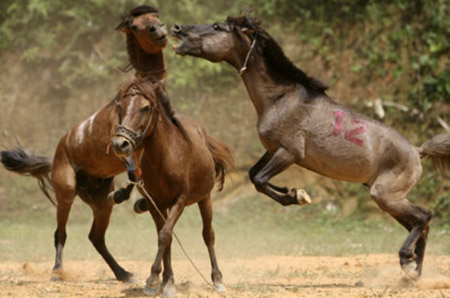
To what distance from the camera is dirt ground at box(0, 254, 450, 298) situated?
6574mm

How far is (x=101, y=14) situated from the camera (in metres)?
19.2

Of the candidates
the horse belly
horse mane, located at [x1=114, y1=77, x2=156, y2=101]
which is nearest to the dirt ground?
the horse belly

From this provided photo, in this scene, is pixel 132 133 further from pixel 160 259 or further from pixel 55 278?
pixel 55 278

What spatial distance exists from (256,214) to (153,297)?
9561 mm

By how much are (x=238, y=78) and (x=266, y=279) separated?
10.1 meters

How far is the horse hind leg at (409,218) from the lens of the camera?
7457mm

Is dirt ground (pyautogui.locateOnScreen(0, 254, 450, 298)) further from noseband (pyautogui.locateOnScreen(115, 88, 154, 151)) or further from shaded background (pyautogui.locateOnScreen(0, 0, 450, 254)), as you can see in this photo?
shaded background (pyautogui.locateOnScreen(0, 0, 450, 254))

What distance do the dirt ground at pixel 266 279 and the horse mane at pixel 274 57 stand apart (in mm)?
2200

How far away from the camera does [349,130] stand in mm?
7695

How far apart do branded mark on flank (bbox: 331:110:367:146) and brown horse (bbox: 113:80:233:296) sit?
4.73 feet

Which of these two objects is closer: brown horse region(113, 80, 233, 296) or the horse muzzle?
the horse muzzle

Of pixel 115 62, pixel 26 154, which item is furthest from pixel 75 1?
pixel 26 154

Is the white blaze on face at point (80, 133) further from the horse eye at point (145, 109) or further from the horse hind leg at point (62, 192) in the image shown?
the horse eye at point (145, 109)

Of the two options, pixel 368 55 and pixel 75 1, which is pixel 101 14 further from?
pixel 368 55
